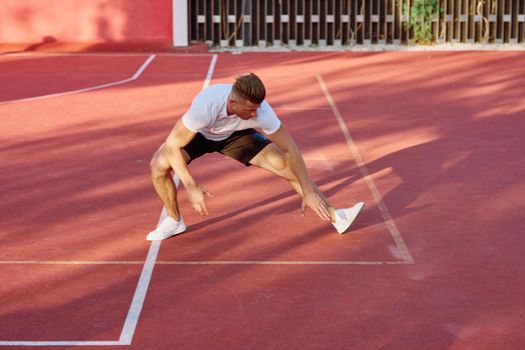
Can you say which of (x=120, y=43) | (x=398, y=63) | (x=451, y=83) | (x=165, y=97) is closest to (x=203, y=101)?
(x=165, y=97)

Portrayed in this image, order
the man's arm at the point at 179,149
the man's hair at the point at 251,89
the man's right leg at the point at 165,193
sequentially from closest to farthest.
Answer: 1. the man's hair at the point at 251,89
2. the man's arm at the point at 179,149
3. the man's right leg at the point at 165,193

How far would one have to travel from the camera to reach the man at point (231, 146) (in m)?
7.16

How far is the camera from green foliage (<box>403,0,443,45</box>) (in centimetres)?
2234

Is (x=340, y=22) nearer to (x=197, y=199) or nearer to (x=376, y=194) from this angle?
(x=376, y=194)

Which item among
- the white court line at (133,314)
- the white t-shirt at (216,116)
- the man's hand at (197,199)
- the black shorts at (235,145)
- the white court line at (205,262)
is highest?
the white t-shirt at (216,116)

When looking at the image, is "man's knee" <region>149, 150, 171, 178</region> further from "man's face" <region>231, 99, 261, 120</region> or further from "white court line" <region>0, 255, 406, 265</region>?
"man's face" <region>231, 99, 261, 120</region>

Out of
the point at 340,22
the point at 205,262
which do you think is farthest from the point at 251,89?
the point at 340,22

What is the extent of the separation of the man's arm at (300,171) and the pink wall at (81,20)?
1455cm

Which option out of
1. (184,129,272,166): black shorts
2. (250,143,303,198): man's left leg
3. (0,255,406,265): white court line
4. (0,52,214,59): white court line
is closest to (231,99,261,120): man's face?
(184,129,272,166): black shorts

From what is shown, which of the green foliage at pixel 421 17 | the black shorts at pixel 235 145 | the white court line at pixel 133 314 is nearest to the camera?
the white court line at pixel 133 314

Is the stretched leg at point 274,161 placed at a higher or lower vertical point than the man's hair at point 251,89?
lower

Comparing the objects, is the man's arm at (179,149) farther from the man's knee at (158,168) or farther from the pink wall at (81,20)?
the pink wall at (81,20)

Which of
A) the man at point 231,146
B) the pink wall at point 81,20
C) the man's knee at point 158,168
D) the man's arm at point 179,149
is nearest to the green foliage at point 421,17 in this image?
the pink wall at point 81,20

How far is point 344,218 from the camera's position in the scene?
→ 8.21 metres
